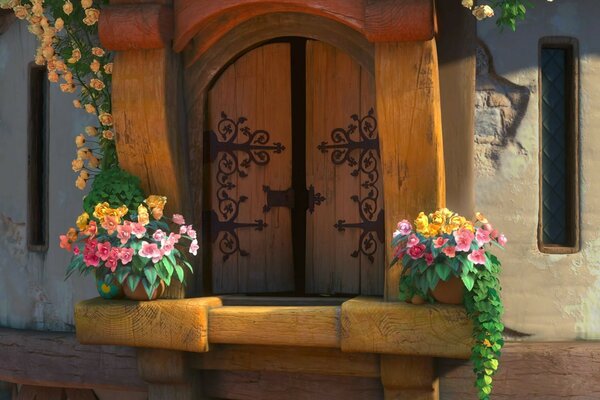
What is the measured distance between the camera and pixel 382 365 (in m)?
5.68

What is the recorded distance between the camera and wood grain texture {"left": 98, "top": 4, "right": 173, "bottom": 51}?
589 centimetres

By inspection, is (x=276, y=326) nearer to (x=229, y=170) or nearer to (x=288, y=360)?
(x=288, y=360)

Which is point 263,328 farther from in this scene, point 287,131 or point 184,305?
point 287,131

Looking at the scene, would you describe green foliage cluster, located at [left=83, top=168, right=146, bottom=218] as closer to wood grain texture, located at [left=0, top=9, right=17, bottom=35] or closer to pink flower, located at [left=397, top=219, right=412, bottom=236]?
pink flower, located at [left=397, top=219, right=412, bottom=236]

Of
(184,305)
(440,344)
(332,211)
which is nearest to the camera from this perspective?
(440,344)

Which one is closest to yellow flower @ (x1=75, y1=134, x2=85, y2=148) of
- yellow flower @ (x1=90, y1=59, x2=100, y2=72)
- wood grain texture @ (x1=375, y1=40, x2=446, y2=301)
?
yellow flower @ (x1=90, y1=59, x2=100, y2=72)

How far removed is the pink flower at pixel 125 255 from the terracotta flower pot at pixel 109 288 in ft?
0.62

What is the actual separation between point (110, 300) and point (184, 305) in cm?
49

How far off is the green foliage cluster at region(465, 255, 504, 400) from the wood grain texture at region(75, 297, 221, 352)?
1453 mm

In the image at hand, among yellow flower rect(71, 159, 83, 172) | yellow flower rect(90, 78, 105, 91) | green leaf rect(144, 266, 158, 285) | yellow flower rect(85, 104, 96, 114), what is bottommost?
green leaf rect(144, 266, 158, 285)

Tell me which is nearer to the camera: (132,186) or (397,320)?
(397,320)

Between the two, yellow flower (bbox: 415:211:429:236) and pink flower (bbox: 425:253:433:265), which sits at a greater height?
yellow flower (bbox: 415:211:429:236)

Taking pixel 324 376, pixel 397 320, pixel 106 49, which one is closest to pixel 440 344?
pixel 397 320

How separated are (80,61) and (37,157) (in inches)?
39.7
